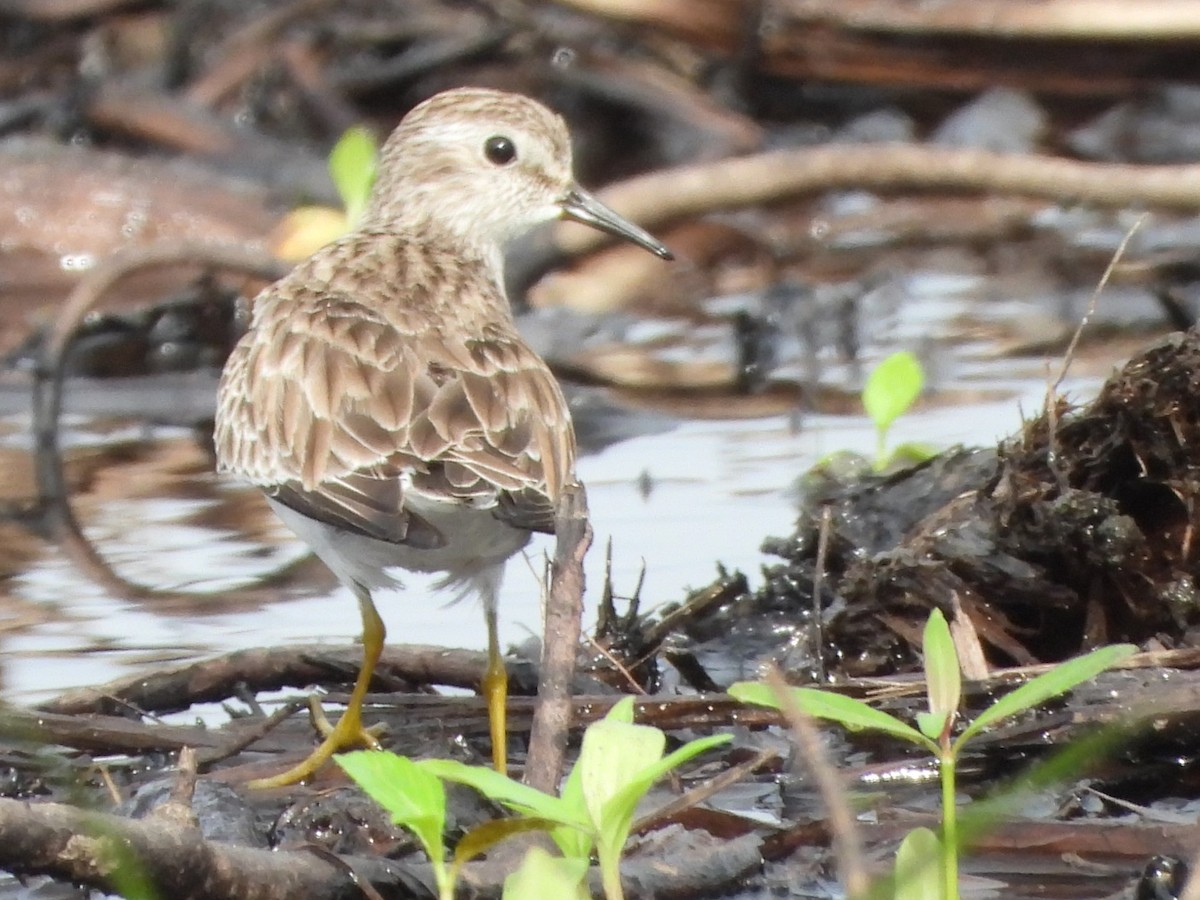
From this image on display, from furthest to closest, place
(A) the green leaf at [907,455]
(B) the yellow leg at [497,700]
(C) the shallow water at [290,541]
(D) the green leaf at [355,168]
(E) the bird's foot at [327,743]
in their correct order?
(D) the green leaf at [355,168] < (A) the green leaf at [907,455] < (C) the shallow water at [290,541] < (B) the yellow leg at [497,700] < (E) the bird's foot at [327,743]

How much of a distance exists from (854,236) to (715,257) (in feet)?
2.86

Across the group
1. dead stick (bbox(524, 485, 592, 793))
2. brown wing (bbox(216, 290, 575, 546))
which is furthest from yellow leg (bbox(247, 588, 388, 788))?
dead stick (bbox(524, 485, 592, 793))

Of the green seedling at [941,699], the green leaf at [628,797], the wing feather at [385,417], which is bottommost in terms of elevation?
the green leaf at [628,797]

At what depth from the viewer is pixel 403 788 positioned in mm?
2602

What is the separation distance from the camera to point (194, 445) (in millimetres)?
6547

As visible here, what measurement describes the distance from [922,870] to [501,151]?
11.5 ft

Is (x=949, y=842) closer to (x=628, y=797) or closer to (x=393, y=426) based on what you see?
(x=628, y=797)

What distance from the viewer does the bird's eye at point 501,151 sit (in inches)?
223

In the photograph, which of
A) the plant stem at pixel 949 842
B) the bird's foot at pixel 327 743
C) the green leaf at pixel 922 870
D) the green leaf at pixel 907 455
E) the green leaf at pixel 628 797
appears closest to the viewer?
the plant stem at pixel 949 842

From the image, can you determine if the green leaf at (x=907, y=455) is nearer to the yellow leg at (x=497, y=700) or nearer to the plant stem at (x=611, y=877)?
the yellow leg at (x=497, y=700)

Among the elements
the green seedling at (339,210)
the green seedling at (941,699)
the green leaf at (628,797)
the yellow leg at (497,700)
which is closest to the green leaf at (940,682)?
the green seedling at (941,699)

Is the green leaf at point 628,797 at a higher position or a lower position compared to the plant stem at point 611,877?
higher

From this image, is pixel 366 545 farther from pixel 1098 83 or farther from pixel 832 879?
pixel 1098 83

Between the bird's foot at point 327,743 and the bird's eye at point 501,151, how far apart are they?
6.32ft
